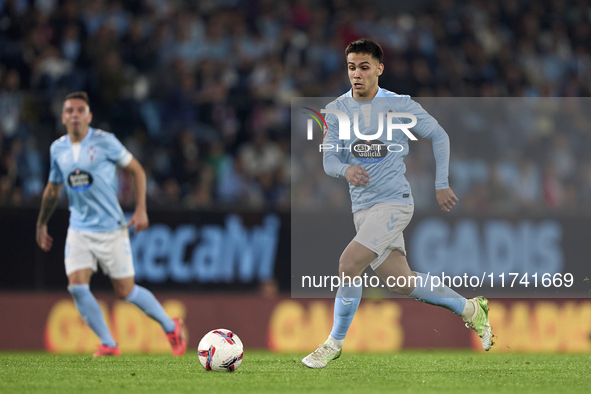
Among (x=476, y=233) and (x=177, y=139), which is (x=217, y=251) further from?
(x=476, y=233)

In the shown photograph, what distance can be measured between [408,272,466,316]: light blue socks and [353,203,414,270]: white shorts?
0.30m

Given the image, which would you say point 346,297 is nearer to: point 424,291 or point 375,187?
point 424,291

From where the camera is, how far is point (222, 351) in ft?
21.1

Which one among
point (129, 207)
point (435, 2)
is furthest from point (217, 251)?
point (435, 2)

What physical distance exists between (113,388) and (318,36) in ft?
31.0

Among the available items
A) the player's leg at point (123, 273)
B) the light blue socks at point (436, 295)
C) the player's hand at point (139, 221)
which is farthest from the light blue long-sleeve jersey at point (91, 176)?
the light blue socks at point (436, 295)

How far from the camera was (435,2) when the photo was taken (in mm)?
15531

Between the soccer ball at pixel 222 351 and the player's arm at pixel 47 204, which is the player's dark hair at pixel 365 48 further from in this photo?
the player's arm at pixel 47 204

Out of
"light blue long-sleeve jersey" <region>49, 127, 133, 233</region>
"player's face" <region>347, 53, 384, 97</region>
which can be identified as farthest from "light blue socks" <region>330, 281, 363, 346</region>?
"light blue long-sleeve jersey" <region>49, 127, 133, 233</region>

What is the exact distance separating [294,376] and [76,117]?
340 centimetres

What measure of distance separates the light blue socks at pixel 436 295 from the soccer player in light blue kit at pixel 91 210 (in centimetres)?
270

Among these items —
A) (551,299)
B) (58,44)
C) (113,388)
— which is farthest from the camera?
(58,44)

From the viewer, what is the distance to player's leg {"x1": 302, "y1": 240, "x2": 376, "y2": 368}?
20.8ft

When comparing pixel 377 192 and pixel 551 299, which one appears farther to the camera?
pixel 551 299
